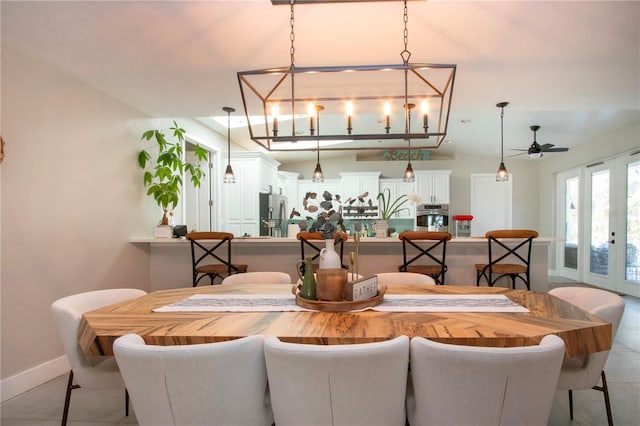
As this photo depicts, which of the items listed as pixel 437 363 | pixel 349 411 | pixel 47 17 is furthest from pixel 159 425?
pixel 47 17

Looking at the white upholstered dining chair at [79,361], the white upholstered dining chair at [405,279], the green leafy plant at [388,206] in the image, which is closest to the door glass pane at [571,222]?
the green leafy plant at [388,206]

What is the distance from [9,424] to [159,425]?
167 centimetres

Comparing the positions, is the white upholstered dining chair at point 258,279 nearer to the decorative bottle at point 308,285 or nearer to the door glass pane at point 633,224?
the decorative bottle at point 308,285

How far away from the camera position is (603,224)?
18.8 feet

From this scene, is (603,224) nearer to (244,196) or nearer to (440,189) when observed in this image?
(440,189)

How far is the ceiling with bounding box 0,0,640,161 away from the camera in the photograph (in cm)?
200

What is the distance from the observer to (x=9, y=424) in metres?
2.00

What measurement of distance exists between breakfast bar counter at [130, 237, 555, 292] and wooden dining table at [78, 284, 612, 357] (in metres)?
1.94

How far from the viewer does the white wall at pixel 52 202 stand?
94.0 inches

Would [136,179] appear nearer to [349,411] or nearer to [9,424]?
[9,424]

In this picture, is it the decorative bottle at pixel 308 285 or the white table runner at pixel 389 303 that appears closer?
the white table runner at pixel 389 303

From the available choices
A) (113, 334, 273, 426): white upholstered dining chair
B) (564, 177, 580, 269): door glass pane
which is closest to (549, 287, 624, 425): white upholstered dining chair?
(113, 334, 273, 426): white upholstered dining chair

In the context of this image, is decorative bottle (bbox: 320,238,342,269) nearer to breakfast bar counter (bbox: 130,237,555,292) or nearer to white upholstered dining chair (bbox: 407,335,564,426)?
white upholstered dining chair (bbox: 407,335,564,426)

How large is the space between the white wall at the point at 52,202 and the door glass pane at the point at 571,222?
290 inches
